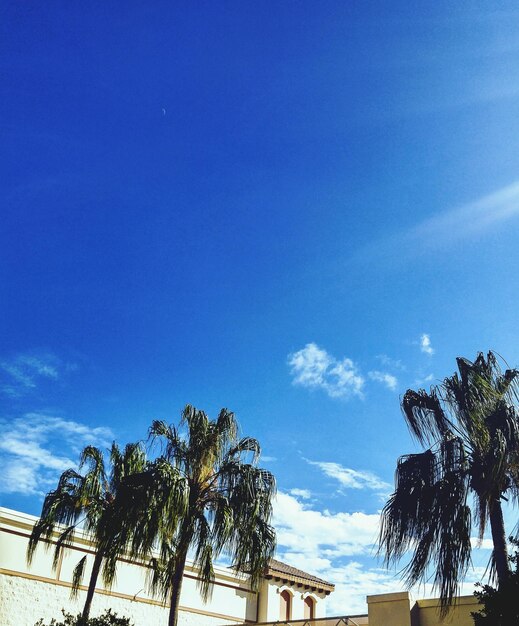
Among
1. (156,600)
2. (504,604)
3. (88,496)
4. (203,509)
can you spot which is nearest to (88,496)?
(88,496)

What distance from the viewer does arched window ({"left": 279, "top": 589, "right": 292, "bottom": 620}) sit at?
108ft

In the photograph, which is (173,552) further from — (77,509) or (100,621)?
(77,509)

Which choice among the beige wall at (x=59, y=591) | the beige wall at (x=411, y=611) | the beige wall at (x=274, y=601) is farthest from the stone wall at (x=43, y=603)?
the beige wall at (x=411, y=611)

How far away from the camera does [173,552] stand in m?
17.0

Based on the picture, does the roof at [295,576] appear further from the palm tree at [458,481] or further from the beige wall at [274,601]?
the palm tree at [458,481]

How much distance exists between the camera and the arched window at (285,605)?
32784 mm

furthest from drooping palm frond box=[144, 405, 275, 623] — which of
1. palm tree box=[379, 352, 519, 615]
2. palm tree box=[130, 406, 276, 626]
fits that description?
palm tree box=[379, 352, 519, 615]

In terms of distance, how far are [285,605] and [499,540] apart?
2389 cm

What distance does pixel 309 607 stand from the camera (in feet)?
115

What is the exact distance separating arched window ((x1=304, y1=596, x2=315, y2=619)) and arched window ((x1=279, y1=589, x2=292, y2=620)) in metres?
1.35

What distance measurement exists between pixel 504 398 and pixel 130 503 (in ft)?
30.1

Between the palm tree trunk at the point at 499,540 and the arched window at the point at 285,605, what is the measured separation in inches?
902

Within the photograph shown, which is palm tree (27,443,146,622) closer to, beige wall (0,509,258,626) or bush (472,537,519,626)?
beige wall (0,509,258,626)

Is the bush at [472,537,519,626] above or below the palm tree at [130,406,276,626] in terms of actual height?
below
